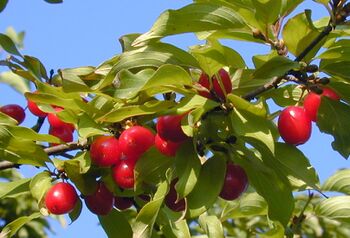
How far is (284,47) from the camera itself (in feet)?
7.18

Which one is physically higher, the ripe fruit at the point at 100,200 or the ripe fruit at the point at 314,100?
the ripe fruit at the point at 314,100

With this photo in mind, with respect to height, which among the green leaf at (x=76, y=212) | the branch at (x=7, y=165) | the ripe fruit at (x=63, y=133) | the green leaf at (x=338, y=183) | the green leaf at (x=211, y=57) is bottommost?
the green leaf at (x=338, y=183)

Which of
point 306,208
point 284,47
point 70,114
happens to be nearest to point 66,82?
point 70,114

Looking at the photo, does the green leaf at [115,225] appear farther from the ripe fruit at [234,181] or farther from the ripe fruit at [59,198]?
the ripe fruit at [234,181]

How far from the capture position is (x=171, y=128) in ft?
6.82

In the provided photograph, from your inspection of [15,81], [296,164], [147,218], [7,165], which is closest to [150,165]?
[147,218]

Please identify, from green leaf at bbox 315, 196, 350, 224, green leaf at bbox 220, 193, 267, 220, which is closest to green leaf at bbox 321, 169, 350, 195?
green leaf at bbox 315, 196, 350, 224

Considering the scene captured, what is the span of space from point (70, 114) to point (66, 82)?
0.16 m

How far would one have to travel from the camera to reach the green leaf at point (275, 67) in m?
2.04

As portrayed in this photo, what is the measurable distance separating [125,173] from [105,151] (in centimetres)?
9

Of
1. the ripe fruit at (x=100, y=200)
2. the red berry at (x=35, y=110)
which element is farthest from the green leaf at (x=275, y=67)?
the red berry at (x=35, y=110)

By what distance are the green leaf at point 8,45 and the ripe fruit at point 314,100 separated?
0.89 metres

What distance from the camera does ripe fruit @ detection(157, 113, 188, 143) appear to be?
2.08 metres

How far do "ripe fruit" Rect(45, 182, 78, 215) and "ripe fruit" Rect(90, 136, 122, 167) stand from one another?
16 centimetres
